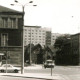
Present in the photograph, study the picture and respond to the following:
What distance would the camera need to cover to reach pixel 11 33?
262ft

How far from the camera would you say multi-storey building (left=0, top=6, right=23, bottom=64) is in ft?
259

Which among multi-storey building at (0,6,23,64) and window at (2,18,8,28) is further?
window at (2,18,8,28)

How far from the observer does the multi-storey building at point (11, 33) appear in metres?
79.1

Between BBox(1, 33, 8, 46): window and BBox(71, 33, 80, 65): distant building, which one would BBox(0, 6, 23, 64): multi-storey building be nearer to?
BBox(1, 33, 8, 46): window

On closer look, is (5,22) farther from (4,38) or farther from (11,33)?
(4,38)

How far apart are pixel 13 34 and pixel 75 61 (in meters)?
36.4

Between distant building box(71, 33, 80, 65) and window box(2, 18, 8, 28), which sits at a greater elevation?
window box(2, 18, 8, 28)

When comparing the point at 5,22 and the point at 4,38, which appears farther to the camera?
the point at 5,22

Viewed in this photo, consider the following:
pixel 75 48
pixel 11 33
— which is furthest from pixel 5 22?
pixel 75 48

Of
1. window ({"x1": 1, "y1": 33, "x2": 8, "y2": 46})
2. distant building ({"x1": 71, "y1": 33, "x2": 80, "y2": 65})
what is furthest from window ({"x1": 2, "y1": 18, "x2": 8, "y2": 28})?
distant building ({"x1": 71, "y1": 33, "x2": 80, "y2": 65})

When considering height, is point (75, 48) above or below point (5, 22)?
below

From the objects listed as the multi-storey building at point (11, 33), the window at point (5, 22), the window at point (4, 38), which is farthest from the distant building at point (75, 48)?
the window at point (5, 22)

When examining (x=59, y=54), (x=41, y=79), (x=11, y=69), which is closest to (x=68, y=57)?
(x=59, y=54)

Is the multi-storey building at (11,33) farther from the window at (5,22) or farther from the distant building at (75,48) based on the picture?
the distant building at (75,48)
